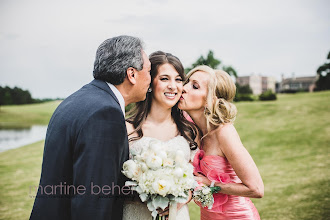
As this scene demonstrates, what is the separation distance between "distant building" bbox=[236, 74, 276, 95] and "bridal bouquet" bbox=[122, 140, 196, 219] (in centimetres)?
11108

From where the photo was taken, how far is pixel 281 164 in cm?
1454

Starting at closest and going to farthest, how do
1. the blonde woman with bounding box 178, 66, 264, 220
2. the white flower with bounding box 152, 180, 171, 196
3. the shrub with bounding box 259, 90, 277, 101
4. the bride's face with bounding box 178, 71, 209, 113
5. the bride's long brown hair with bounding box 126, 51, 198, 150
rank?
1. the white flower with bounding box 152, 180, 171, 196
2. the blonde woman with bounding box 178, 66, 264, 220
3. the bride's face with bounding box 178, 71, 209, 113
4. the bride's long brown hair with bounding box 126, 51, 198, 150
5. the shrub with bounding box 259, 90, 277, 101

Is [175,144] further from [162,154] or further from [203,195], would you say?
[162,154]

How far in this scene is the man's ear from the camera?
9.13 ft

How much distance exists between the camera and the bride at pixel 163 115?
3834 millimetres

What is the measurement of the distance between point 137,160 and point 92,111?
2.49 feet

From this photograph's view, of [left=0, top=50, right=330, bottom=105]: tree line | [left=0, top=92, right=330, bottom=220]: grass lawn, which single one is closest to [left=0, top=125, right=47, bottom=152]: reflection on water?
[left=0, top=92, right=330, bottom=220]: grass lawn

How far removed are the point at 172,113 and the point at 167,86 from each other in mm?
698

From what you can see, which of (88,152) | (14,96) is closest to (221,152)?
(88,152)

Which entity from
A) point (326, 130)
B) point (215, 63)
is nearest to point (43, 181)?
point (326, 130)

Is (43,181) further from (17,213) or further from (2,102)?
(2,102)

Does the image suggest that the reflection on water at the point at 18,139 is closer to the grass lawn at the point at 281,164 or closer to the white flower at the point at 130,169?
the grass lawn at the point at 281,164

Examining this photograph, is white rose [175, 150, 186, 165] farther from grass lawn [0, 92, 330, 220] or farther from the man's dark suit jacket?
grass lawn [0, 92, 330, 220]

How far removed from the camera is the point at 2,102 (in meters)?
85.9
